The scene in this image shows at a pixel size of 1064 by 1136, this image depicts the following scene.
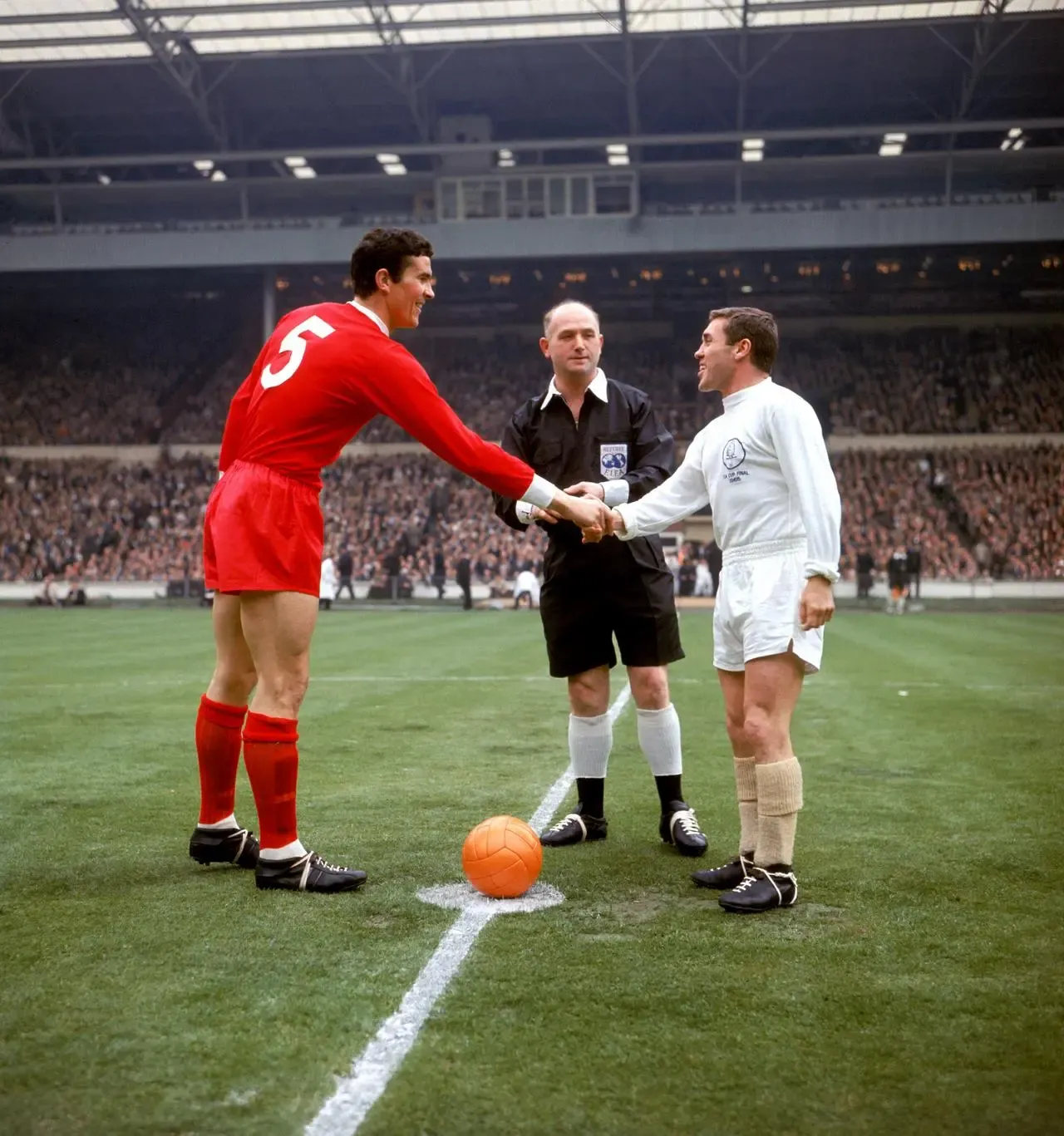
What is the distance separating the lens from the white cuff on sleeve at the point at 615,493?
17.5ft

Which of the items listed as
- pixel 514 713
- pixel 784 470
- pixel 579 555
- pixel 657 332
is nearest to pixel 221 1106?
pixel 784 470

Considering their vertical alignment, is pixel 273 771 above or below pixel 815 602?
below

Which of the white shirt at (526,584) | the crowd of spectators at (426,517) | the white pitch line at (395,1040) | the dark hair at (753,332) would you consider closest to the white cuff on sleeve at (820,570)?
the dark hair at (753,332)

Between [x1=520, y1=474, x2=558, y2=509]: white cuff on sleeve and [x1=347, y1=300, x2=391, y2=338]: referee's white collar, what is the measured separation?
0.86 m

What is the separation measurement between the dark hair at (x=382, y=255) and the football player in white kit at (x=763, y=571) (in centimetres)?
128

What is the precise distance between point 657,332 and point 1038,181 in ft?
48.9

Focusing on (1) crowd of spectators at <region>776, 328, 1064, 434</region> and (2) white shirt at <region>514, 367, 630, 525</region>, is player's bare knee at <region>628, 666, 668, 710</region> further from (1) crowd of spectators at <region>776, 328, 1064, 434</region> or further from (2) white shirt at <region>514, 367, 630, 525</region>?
(1) crowd of spectators at <region>776, 328, 1064, 434</region>

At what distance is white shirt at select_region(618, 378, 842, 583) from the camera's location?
4.29 metres

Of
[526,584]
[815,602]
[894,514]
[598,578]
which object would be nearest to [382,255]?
[598,578]

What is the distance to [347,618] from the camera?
86.7ft

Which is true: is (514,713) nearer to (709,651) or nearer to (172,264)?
(709,651)

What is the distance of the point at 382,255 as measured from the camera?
15.8 ft

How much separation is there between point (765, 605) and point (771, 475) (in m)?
0.51

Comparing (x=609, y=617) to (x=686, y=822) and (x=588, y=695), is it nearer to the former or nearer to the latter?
(x=588, y=695)
